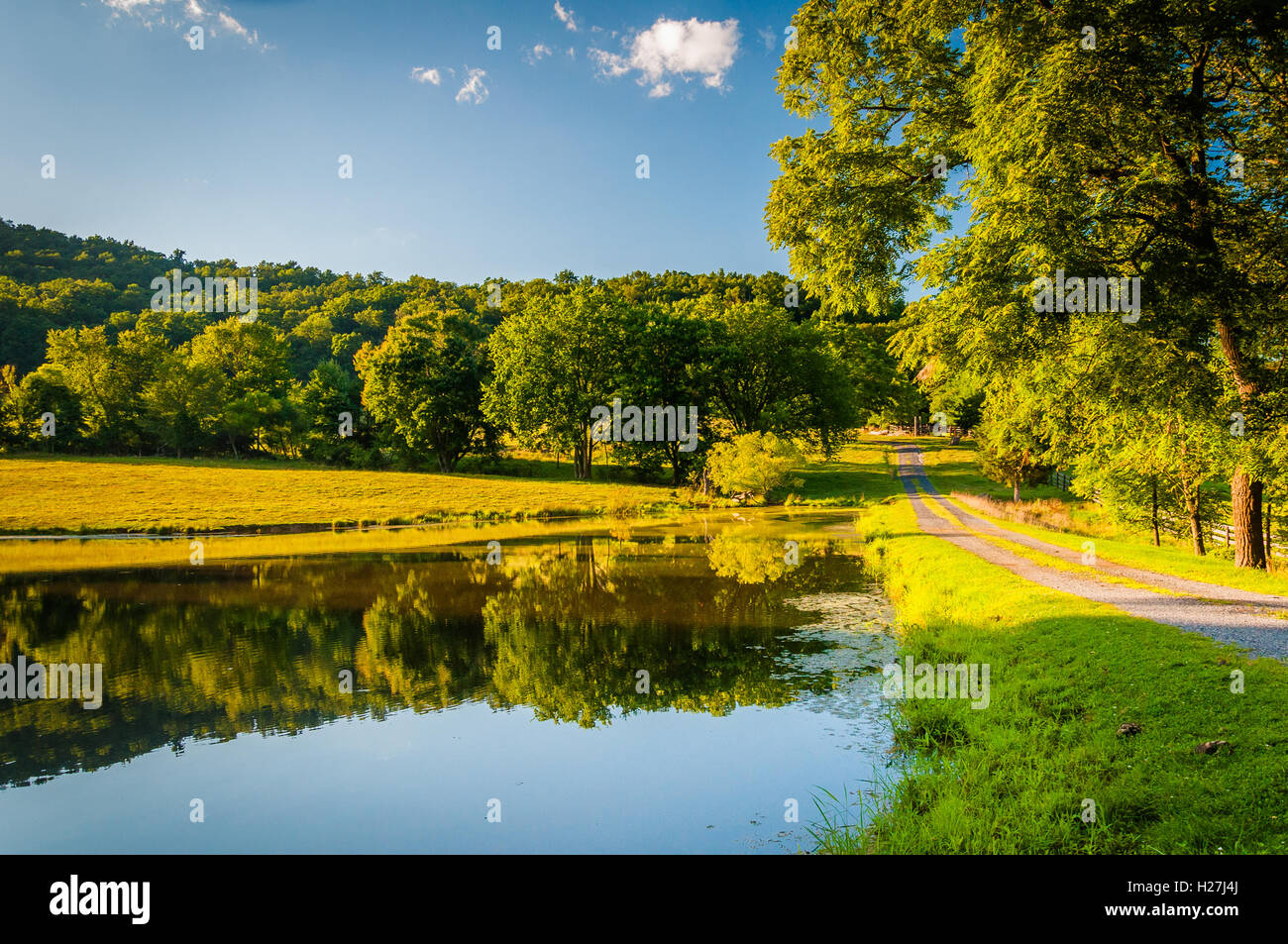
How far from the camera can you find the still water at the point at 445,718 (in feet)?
23.0

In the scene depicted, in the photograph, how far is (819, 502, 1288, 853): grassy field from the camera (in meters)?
5.69

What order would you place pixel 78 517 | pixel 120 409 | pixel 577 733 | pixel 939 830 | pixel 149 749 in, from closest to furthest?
pixel 939 830 < pixel 149 749 < pixel 577 733 < pixel 78 517 < pixel 120 409

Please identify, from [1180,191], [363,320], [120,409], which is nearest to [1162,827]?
[1180,191]

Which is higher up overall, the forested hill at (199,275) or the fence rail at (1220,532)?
the forested hill at (199,275)

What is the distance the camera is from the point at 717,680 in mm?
11430

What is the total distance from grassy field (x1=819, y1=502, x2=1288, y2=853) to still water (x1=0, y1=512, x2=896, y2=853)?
3.10 feet

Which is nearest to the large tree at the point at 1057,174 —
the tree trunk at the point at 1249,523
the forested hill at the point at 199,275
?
the tree trunk at the point at 1249,523

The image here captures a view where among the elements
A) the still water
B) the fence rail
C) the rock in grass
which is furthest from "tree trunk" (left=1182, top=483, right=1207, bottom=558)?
the rock in grass

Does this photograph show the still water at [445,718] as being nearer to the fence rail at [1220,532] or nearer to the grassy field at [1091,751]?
the grassy field at [1091,751]

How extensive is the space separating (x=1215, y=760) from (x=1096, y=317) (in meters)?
12.2

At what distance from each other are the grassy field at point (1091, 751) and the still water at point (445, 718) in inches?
37.2

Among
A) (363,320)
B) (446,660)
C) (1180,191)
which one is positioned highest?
(363,320)

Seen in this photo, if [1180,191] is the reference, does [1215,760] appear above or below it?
below
